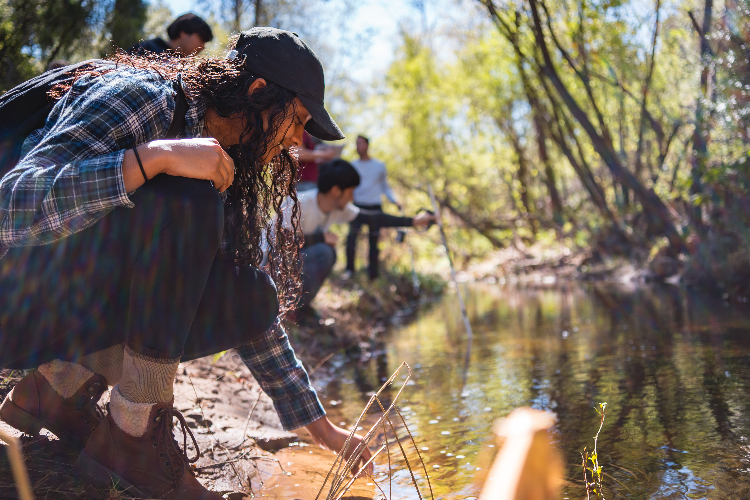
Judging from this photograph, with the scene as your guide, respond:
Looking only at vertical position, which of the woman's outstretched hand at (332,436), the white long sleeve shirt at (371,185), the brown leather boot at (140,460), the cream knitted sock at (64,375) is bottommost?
the woman's outstretched hand at (332,436)

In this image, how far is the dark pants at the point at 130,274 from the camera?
1716mm

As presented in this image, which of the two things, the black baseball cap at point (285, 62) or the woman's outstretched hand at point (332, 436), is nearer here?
the black baseball cap at point (285, 62)

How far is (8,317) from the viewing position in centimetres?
170

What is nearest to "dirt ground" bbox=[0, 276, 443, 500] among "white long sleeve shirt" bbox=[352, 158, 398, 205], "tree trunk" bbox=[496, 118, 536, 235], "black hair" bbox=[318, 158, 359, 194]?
"black hair" bbox=[318, 158, 359, 194]

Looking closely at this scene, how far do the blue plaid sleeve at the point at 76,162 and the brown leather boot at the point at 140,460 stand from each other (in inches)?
20.9

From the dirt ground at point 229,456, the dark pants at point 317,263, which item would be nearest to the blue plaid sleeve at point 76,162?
the dirt ground at point 229,456

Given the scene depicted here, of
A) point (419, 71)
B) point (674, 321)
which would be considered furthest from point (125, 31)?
point (419, 71)

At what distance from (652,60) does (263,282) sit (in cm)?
902

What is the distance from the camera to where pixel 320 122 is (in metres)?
1.94

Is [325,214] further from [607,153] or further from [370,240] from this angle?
[607,153]

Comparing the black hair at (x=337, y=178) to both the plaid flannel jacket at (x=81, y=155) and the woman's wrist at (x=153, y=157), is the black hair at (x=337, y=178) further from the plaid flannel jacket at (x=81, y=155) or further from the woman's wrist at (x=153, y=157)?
the woman's wrist at (x=153, y=157)

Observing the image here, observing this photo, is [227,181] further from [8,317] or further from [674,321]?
[674,321]

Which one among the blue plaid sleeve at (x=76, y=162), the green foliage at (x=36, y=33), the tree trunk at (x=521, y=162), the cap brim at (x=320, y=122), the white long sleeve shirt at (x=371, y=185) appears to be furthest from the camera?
the tree trunk at (x=521, y=162)

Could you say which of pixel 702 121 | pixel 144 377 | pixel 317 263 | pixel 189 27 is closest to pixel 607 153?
pixel 702 121
